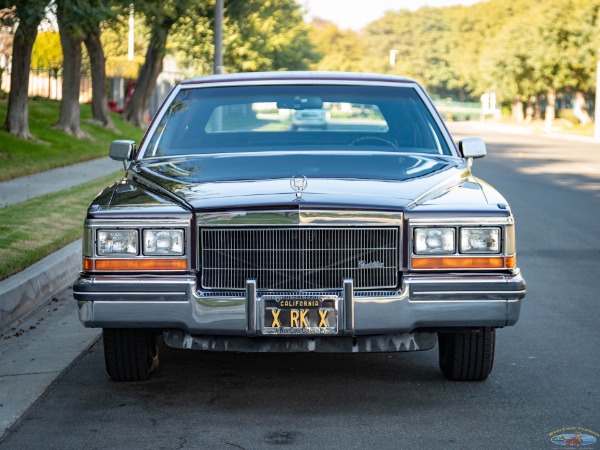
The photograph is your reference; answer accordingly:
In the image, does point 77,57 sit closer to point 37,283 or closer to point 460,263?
point 37,283

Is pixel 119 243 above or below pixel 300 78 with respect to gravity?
below

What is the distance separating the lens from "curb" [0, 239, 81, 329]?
8.25 meters

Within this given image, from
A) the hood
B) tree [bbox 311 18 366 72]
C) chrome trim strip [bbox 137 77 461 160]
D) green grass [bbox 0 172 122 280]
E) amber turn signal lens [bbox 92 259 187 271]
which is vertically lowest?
tree [bbox 311 18 366 72]

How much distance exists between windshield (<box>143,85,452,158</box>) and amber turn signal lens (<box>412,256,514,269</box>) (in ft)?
4.97

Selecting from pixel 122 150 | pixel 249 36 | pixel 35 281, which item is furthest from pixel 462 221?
pixel 249 36

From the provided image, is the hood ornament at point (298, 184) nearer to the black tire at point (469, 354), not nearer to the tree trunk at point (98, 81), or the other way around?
the black tire at point (469, 354)

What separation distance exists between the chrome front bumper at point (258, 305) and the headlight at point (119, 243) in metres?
0.13

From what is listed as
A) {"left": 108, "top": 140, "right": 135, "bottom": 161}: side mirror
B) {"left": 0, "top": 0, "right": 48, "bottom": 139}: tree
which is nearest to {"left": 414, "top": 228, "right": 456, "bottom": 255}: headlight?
{"left": 108, "top": 140, "right": 135, "bottom": 161}: side mirror

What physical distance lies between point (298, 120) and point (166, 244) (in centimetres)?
216

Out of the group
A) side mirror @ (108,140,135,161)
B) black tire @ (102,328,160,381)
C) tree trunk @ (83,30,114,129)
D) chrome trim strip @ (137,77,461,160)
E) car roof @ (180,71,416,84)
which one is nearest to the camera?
black tire @ (102,328,160,381)

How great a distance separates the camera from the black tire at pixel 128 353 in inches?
244

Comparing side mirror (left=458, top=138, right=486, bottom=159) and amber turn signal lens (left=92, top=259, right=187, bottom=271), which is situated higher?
side mirror (left=458, top=138, right=486, bottom=159)

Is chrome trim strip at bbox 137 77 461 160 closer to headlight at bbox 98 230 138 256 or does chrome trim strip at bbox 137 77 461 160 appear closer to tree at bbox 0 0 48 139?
headlight at bbox 98 230 138 256

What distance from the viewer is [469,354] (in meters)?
6.30
